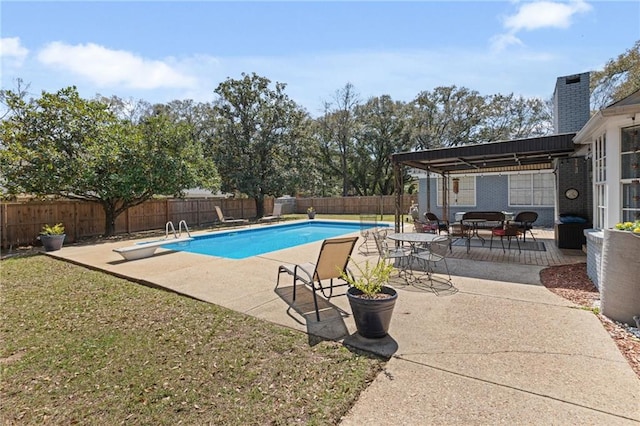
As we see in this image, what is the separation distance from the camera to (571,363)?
8.84 ft

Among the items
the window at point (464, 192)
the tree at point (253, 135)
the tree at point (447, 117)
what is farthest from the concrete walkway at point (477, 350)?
the tree at point (447, 117)

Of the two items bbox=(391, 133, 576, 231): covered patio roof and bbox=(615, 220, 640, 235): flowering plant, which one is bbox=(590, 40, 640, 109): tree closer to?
bbox=(391, 133, 576, 231): covered patio roof

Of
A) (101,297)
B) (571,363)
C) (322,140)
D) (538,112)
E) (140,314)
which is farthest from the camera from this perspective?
(322,140)

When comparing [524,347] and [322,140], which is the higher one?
[322,140]

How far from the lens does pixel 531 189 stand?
1367cm

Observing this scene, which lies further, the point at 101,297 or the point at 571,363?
the point at 101,297

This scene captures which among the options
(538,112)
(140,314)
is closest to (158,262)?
(140,314)

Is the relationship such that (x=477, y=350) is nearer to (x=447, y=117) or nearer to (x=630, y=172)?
(x=630, y=172)

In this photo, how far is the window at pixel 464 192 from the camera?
1483 centimetres

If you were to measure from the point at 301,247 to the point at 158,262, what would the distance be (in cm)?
376

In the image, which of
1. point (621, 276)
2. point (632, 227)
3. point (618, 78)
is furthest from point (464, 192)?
point (618, 78)

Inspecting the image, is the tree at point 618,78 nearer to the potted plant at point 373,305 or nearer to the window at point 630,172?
the window at point 630,172

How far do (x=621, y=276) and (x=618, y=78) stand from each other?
2274 centimetres

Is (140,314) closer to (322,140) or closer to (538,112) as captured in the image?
(322,140)
